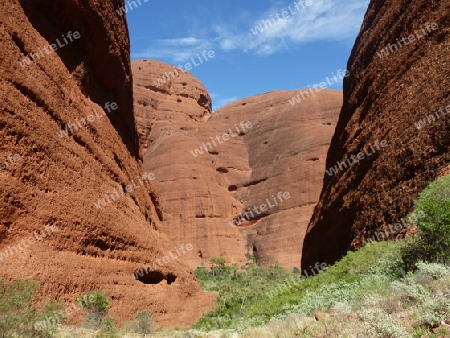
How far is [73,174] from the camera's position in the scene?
43.2 ft

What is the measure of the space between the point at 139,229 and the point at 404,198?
11.2 metres

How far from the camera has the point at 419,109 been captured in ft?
45.6

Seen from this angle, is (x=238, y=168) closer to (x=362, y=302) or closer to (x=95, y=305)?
(x=95, y=305)

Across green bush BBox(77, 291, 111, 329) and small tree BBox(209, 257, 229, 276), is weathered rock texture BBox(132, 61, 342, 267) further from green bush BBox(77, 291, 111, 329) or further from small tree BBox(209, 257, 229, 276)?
green bush BBox(77, 291, 111, 329)

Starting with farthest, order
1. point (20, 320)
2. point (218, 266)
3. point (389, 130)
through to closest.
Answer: point (218, 266), point (389, 130), point (20, 320)

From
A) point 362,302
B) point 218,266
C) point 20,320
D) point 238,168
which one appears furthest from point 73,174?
point 238,168

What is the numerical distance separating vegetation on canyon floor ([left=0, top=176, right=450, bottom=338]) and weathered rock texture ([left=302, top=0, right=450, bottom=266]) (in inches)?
86.8

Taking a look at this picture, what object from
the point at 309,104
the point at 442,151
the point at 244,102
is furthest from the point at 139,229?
the point at 244,102

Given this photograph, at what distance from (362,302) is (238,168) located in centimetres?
5803

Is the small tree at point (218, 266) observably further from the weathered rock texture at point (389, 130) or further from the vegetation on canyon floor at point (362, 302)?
the vegetation on canyon floor at point (362, 302)

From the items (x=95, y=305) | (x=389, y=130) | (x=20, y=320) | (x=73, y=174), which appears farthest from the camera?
A: (x=389, y=130)

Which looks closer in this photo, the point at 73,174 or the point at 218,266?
the point at 73,174

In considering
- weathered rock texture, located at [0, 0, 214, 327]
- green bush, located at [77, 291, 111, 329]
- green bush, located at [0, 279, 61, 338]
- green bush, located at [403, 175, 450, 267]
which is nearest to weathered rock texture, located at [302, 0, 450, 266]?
green bush, located at [403, 175, 450, 267]

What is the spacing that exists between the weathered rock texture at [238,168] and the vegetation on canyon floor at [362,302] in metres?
34.3
